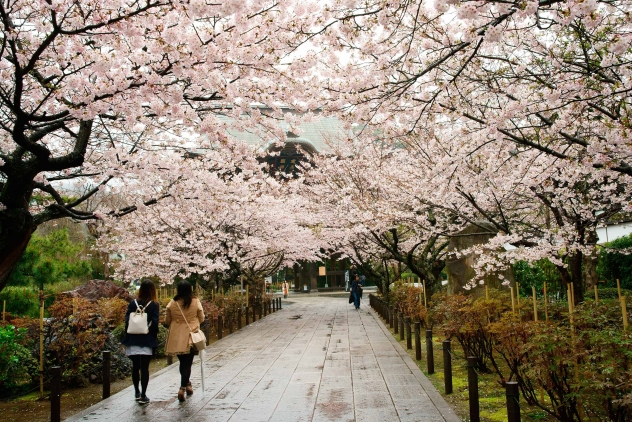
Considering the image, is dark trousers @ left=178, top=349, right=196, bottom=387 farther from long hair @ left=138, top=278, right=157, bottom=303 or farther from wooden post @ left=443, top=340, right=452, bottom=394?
wooden post @ left=443, top=340, right=452, bottom=394

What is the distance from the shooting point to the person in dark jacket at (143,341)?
22.5 ft

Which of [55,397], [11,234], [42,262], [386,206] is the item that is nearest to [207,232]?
[386,206]

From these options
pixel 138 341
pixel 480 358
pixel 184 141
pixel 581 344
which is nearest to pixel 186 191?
pixel 184 141

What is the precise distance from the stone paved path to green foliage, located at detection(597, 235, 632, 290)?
7.29 metres

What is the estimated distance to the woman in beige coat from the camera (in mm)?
7047

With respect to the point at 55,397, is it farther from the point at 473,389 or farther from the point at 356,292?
the point at 356,292

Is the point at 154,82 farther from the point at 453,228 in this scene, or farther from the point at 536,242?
the point at 453,228

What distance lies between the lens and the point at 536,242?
385 inches

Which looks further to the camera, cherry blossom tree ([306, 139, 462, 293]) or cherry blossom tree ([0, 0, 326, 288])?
cherry blossom tree ([306, 139, 462, 293])

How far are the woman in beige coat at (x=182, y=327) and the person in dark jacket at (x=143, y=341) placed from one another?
0.73ft

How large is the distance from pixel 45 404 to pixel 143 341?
2.34m

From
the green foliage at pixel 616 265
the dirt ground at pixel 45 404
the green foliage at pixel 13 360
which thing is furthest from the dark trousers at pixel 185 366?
the green foliage at pixel 616 265

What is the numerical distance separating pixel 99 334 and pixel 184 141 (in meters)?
3.92

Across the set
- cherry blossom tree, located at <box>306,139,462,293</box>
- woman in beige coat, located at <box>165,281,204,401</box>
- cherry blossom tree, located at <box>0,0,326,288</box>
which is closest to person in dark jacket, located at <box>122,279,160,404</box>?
woman in beige coat, located at <box>165,281,204,401</box>
